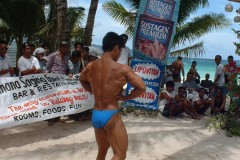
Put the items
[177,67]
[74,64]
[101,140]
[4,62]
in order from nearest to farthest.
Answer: [101,140] < [4,62] < [74,64] < [177,67]

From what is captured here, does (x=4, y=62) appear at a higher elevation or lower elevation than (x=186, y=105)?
higher

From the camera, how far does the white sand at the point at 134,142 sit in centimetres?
541

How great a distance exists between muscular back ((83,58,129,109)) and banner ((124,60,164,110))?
4.16 meters

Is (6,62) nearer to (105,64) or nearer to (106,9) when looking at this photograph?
(105,64)

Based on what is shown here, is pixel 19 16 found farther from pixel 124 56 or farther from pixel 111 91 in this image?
pixel 111 91

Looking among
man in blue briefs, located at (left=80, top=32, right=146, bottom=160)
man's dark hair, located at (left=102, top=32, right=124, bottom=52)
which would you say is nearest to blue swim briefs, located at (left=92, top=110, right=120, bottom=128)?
man in blue briefs, located at (left=80, top=32, right=146, bottom=160)

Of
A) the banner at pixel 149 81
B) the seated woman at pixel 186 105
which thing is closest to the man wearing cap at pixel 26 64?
the banner at pixel 149 81

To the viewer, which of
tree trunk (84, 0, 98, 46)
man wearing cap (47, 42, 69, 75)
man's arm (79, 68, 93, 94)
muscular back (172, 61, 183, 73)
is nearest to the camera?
man's arm (79, 68, 93, 94)

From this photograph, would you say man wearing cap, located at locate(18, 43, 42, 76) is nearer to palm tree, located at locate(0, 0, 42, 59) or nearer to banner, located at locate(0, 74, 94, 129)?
banner, located at locate(0, 74, 94, 129)

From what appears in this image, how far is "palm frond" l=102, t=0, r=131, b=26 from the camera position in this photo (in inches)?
591

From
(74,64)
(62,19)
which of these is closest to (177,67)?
(62,19)

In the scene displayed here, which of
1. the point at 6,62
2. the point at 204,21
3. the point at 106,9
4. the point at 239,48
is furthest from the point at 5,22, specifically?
the point at 239,48

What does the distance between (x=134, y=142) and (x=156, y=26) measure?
3.06m

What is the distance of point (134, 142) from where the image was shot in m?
5.95
